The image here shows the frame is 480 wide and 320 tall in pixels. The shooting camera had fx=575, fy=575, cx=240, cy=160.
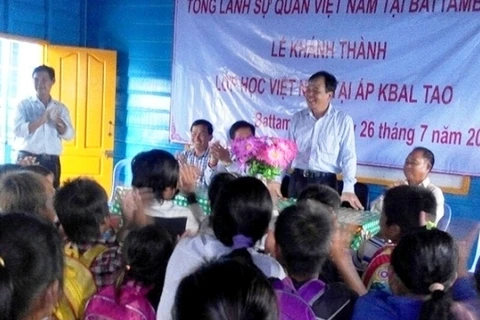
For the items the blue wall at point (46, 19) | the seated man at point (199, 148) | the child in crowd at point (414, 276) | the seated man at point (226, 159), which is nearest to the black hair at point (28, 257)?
the child in crowd at point (414, 276)

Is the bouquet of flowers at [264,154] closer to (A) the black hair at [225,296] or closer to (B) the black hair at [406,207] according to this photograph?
(B) the black hair at [406,207]

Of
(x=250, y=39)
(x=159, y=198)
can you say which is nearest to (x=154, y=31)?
(x=250, y=39)

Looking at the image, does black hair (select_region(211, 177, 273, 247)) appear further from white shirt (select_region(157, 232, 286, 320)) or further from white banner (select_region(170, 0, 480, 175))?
white banner (select_region(170, 0, 480, 175))

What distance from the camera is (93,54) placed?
5.56 meters

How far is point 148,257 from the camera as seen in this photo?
5.40 ft

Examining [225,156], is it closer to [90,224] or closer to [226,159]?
[226,159]

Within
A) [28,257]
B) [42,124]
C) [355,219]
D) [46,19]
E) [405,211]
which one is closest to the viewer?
[28,257]

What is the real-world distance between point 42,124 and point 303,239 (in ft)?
11.2

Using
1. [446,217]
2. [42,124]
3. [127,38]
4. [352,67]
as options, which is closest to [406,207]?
[446,217]

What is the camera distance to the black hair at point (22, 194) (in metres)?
1.86

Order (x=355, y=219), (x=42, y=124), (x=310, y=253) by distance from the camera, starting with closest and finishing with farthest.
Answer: (x=310, y=253), (x=355, y=219), (x=42, y=124)

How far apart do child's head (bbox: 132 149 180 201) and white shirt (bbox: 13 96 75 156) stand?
2477 mm

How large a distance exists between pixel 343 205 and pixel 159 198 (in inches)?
57.0

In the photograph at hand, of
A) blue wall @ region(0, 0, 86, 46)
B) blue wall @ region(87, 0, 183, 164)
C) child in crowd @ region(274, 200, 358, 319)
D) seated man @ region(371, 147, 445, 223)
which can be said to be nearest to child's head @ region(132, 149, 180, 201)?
child in crowd @ region(274, 200, 358, 319)
